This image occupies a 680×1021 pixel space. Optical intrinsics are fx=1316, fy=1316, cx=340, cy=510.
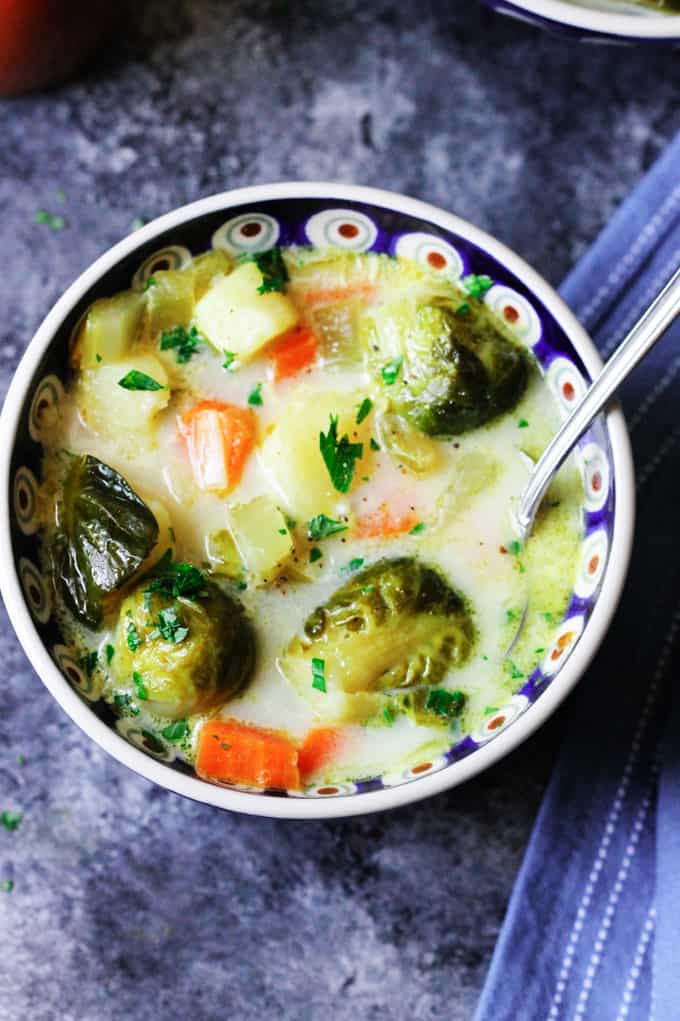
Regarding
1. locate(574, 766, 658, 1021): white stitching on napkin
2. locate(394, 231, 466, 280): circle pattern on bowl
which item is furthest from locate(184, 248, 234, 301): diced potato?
locate(574, 766, 658, 1021): white stitching on napkin

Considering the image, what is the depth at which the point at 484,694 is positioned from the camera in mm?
2877

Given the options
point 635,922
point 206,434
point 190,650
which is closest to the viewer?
point 190,650

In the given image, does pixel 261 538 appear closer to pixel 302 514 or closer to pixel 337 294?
pixel 302 514

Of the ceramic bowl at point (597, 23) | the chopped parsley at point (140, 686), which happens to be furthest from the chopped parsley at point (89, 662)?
the ceramic bowl at point (597, 23)

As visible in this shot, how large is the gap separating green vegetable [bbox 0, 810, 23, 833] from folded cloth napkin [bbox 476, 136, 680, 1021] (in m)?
1.20

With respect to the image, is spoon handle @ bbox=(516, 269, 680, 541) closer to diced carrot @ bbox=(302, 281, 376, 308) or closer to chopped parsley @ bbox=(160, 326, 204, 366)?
diced carrot @ bbox=(302, 281, 376, 308)

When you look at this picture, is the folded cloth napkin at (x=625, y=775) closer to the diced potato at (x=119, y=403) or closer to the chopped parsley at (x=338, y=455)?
the chopped parsley at (x=338, y=455)

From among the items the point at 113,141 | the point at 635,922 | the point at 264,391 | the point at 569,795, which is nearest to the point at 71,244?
the point at 113,141

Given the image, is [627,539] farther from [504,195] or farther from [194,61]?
[194,61]

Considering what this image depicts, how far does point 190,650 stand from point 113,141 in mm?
1488

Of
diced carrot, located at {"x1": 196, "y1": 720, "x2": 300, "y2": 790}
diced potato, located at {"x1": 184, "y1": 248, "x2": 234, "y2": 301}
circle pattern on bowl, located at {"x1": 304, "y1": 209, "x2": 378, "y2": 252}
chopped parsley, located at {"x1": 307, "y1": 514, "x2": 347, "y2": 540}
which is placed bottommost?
diced carrot, located at {"x1": 196, "y1": 720, "x2": 300, "y2": 790}

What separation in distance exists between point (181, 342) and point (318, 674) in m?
0.81

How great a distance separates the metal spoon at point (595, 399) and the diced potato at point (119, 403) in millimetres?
840

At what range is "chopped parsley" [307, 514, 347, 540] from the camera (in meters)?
2.90
